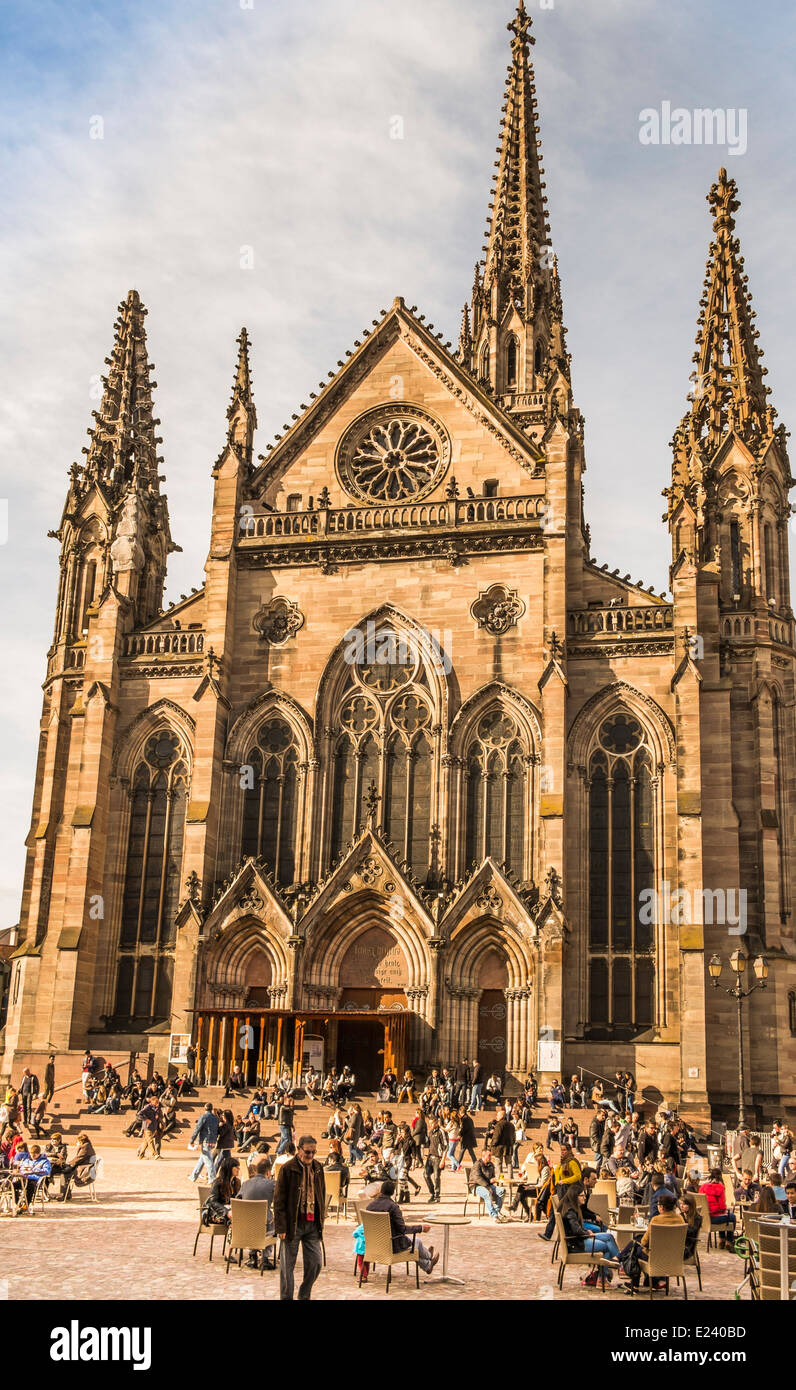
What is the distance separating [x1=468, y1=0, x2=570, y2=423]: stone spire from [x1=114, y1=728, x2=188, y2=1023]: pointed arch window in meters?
22.8

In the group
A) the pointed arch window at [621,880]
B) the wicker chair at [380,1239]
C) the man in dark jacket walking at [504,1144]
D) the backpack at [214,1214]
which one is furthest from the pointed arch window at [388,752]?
the wicker chair at [380,1239]

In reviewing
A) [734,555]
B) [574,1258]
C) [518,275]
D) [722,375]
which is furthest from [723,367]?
[574,1258]

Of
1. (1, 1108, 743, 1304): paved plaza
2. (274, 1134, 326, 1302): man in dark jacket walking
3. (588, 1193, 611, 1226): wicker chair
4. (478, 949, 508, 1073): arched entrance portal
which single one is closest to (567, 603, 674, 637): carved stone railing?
(478, 949, 508, 1073): arched entrance portal

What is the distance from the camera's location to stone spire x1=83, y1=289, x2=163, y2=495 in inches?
1957

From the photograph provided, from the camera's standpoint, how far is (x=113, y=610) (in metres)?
44.8

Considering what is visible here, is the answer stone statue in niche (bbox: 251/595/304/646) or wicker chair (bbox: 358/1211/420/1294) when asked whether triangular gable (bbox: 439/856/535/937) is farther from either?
wicker chair (bbox: 358/1211/420/1294)

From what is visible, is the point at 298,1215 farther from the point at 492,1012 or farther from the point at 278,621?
the point at 278,621

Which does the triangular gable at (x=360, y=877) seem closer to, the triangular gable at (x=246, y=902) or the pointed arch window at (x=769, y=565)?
the triangular gable at (x=246, y=902)

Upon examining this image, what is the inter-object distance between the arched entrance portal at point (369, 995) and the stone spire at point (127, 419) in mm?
19178

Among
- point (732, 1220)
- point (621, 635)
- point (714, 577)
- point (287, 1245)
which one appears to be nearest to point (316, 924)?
point (621, 635)

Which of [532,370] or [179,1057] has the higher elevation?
[532,370]

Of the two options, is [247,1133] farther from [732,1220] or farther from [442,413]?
[442,413]
